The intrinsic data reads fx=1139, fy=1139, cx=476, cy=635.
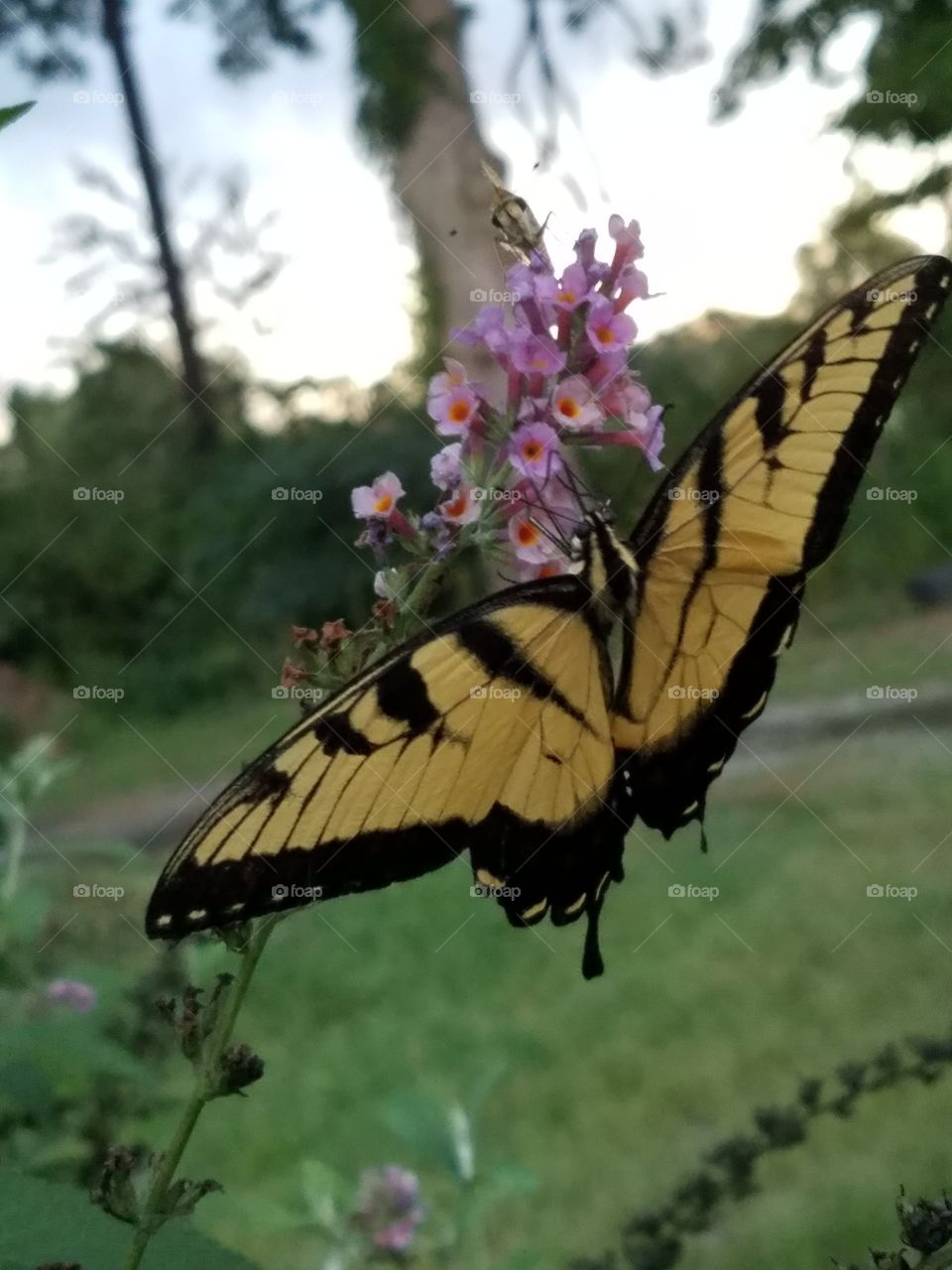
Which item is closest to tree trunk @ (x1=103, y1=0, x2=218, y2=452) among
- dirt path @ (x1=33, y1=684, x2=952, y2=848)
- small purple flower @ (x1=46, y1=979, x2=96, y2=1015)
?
dirt path @ (x1=33, y1=684, x2=952, y2=848)

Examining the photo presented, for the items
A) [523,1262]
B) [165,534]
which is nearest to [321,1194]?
[523,1262]

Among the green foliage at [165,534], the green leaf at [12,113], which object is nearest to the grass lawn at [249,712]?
the green foliage at [165,534]

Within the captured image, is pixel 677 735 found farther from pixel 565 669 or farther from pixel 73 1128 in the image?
pixel 73 1128

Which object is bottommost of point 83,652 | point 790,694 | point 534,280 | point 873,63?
point 534,280

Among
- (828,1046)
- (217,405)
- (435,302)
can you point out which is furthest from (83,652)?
(828,1046)

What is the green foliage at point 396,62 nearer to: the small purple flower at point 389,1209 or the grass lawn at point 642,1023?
the grass lawn at point 642,1023
